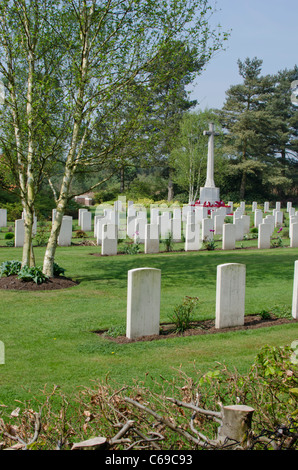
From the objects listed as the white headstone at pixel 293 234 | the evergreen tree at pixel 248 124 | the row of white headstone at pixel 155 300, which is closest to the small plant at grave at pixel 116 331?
the row of white headstone at pixel 155 300

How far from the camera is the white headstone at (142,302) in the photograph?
6812 mm

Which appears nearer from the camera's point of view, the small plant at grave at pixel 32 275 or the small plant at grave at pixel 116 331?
the small plant at grave at pixel 116 331

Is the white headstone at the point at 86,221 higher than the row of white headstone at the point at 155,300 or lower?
higher

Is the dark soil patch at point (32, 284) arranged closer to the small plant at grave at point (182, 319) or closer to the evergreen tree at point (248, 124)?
the small plant at grave at point (182, 319)

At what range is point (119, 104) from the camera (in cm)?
1030

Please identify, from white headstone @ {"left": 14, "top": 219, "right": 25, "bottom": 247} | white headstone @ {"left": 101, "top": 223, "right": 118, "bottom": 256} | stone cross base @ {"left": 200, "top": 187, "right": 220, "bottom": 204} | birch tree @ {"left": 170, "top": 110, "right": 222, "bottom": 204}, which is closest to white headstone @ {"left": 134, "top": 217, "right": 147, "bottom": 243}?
white headstone @ {"left": 101, "top": 223, "right": 118, "bottom": 256}

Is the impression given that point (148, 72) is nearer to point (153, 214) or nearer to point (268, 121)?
point (153, 214)

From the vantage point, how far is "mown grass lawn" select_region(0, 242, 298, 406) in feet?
17.7

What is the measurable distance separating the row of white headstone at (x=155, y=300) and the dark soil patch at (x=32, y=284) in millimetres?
3640

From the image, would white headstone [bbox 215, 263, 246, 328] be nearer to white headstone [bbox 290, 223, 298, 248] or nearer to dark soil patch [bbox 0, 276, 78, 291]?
dark soil patch [bbox 0, 276, 78, 291]

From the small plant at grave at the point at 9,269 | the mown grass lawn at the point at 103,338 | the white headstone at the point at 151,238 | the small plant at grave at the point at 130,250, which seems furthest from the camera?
the white headstone at the point at 151,238

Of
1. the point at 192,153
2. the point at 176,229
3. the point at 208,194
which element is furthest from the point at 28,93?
the point at 192,153

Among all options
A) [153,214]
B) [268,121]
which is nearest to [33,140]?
[153,214]

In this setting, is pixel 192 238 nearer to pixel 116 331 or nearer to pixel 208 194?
pixel 116 331
